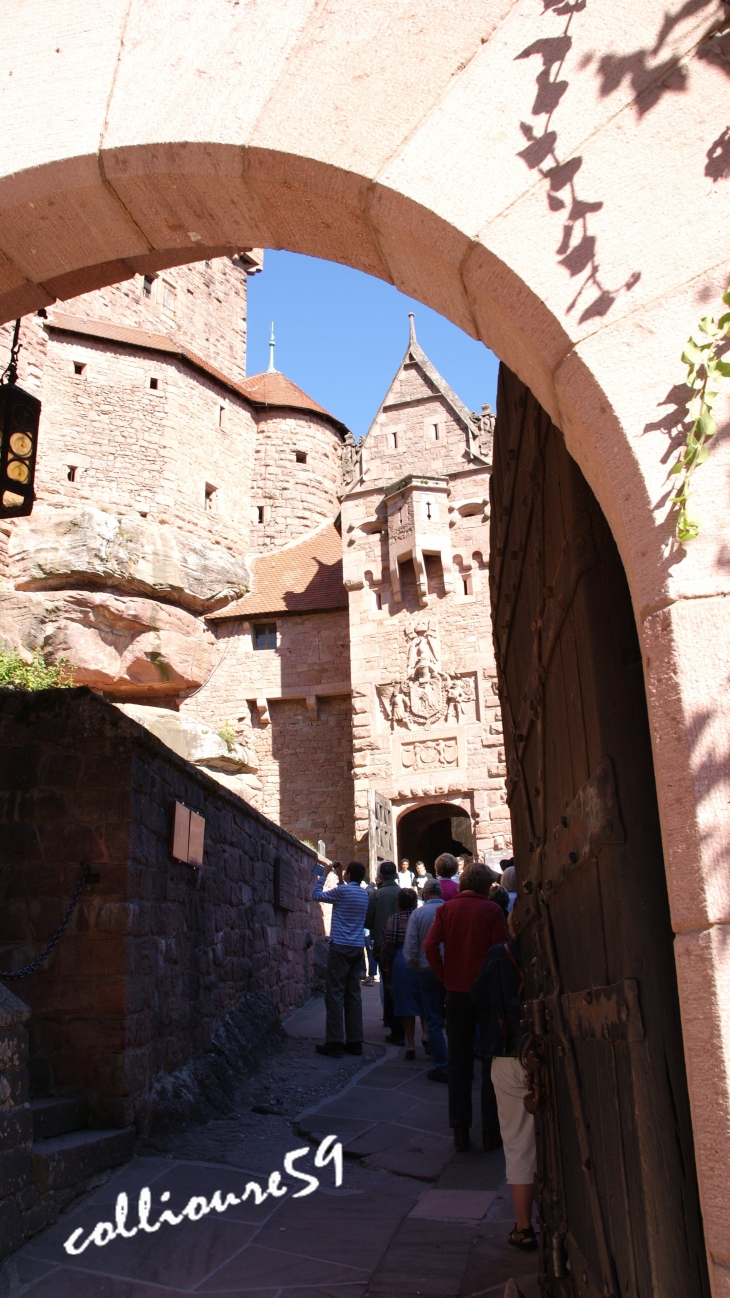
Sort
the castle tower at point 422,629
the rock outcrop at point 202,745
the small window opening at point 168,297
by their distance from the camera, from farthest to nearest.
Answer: the small window opening at point 168,297 → the rock outcrop at point 202,745 → the castle tower at point 422,629

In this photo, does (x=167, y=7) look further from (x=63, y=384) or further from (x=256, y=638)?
(x=63, y=384)

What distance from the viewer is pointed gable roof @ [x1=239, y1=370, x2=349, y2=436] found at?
28.1m

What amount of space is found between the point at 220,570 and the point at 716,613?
22816 mm

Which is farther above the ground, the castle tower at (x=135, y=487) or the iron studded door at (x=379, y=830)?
the castle tower at (x=135, y=487)

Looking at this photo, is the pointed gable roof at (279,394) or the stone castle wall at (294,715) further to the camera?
the pointed gable roof at (279,394)

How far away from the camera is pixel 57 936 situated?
489 centimetres

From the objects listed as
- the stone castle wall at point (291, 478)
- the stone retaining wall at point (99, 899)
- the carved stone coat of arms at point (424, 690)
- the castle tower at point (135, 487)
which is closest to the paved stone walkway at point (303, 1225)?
the stone retaining wall at point (99, 899)

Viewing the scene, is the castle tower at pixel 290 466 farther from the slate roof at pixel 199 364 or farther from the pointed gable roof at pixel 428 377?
the pointed gable roof at pixel 428 377

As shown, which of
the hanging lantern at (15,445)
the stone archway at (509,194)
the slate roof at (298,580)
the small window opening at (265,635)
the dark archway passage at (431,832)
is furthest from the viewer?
the small window opening at (265,635)

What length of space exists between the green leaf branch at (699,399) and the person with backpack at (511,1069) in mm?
2242

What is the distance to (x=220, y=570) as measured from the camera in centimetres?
2394

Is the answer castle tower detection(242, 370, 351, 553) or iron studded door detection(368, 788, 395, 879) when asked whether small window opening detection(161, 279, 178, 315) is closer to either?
castle tower detection(242, 370, 351, 553)

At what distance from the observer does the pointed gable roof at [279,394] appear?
28.1m

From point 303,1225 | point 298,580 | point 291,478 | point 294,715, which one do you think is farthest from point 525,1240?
point 291,478
